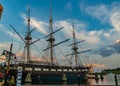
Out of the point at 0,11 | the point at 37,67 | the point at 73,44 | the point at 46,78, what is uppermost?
the point at 73,44

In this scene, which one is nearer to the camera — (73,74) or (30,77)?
(30,77)

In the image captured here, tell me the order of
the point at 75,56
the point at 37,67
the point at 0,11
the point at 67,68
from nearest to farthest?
1. the point at 0,11
2. the point at 37,67
3. the point at 67,68
4. the point at 75,56

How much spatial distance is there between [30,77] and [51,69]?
11.1m

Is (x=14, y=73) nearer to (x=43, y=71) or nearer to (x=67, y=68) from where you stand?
(x=43, y=71)

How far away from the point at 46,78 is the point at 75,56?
37.6 metres

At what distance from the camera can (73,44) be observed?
96.4 meters

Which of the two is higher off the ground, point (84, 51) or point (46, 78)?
point (84, 51)

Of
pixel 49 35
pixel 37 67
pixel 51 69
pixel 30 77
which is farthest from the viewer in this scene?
pixel 49 35

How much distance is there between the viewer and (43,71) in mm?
58406

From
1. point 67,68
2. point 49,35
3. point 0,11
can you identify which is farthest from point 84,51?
point 0,11

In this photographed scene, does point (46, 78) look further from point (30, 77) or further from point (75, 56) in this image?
point (75, 56)

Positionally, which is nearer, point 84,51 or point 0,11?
point 0,11

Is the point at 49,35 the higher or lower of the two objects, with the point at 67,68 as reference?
higher

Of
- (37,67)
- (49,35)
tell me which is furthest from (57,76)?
(49,35)
